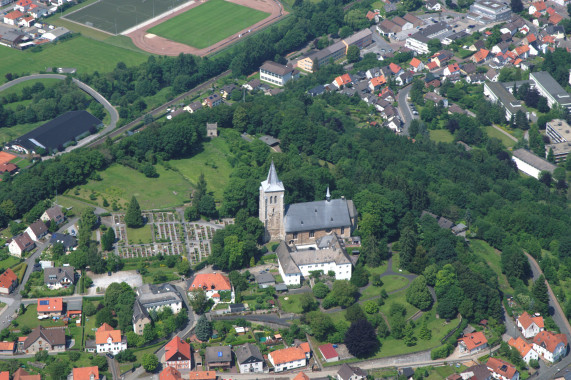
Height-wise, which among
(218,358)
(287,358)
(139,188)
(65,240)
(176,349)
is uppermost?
(176,349)

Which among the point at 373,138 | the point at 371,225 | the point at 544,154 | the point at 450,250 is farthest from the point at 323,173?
the point at 544,154

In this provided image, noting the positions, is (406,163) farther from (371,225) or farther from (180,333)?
(180,333)

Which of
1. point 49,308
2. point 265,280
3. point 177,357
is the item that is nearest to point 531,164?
point 265,280

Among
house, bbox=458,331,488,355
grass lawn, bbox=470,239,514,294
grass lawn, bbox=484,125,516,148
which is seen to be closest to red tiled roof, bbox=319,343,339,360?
house, bbox=458,331,488,355

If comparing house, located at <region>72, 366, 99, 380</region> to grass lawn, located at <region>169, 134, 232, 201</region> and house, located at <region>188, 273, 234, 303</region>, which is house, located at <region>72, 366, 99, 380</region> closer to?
house, located at <region>188, 273, 234, 303</region>

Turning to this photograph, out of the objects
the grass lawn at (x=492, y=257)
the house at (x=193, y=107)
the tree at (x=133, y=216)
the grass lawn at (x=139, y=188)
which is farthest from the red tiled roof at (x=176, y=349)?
the house at (x=193, y=107)

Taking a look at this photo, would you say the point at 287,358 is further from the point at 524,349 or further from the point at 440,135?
the point at 440,135

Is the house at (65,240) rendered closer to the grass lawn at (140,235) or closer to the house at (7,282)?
the grass lawn at (140,235)
